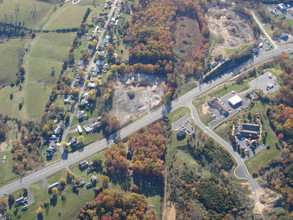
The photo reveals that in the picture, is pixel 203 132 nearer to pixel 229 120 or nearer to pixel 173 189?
pixel 229 120

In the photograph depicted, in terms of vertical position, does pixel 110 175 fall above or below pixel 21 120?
below

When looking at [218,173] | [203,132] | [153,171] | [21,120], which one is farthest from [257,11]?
[21,120]

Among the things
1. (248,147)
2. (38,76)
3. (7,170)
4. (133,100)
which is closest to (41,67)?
(38,76)

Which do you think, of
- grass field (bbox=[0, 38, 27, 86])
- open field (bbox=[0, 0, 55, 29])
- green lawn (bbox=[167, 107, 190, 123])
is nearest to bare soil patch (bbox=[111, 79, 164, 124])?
green lawn (bbox=[167, 107, 190, 123])

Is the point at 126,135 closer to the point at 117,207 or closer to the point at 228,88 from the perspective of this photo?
the point at 117,207

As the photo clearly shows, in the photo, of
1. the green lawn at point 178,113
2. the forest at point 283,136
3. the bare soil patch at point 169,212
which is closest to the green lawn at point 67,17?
the green lawn at point 178,113

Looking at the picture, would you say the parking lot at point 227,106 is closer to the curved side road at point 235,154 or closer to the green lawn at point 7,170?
the curved side road at point 235,154
